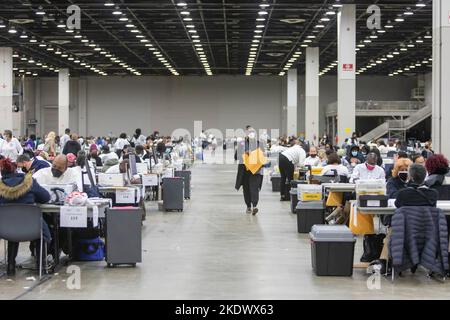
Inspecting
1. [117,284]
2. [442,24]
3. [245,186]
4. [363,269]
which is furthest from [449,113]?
[117,284]

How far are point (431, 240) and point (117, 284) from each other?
3.67m

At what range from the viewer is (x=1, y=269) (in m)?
10.7

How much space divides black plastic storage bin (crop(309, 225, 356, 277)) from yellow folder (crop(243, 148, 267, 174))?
7.34 m

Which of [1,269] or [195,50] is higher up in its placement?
[195,50]

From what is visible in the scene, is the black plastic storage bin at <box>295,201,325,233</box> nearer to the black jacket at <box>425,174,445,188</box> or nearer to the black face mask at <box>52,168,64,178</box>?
the black jacket at <box>425,174,445,188</box>

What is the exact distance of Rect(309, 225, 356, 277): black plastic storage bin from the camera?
1005 cm

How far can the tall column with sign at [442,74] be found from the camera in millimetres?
16219

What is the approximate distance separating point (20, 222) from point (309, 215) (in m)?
6.31

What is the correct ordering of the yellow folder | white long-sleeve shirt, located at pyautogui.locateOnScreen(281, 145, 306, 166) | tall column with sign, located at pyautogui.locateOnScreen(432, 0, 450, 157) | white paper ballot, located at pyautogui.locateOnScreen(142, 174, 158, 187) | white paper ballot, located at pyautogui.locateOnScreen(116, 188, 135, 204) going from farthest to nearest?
white long-sleeve shirt, located at pyautogui.locateOnScreen(281, 145, 306, 166), white paper ballot, located at pyautogui.locateOnScreen(142, 174, 158, 187), the yellow folder, tall column with sign, located at pyautogui.locateOnScreen(432, 0, 450, 157), white paper ballot, located at pyautogui.locateOnScreen(116, 188, 135, 204)

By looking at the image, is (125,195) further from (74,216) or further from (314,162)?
(314,162)

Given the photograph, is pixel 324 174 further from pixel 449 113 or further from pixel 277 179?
pixel 277 179

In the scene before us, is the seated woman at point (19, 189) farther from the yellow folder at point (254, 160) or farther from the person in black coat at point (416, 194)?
the yellow folder at point (254, 160)

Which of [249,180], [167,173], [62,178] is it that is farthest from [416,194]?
[167,173]

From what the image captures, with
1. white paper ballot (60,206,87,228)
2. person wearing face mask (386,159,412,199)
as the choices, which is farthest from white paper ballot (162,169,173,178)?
white paper ballot (60,206,87,228)
